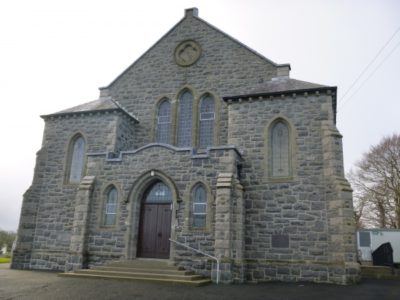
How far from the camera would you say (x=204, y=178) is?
14.0 meters

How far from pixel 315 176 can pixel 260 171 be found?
2161 millimetres

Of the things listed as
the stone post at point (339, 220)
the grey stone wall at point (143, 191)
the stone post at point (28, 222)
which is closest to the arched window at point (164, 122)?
the grey stone wall at point (143, 191)

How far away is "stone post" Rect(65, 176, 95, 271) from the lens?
14.4m

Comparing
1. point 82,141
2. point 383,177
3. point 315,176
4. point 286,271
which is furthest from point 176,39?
point 383,177

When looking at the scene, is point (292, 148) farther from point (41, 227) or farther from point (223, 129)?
point (41, 227)

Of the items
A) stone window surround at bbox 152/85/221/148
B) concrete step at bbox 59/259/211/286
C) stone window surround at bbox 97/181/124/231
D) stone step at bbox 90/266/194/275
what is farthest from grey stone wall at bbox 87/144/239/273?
stone window surround at bbox 152/85/221/148

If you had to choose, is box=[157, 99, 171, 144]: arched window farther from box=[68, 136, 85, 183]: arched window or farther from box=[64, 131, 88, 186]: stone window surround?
box=[68, 136, 85, 183]: arched window

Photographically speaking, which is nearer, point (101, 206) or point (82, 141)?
point (101, 206)

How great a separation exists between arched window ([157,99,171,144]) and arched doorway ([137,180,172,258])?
385cm

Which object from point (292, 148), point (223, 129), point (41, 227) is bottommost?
point (41, 227)

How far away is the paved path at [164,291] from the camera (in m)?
9.20

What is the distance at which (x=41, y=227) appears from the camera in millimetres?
16922

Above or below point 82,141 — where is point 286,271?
below

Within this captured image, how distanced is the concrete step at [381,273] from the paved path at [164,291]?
422cm
